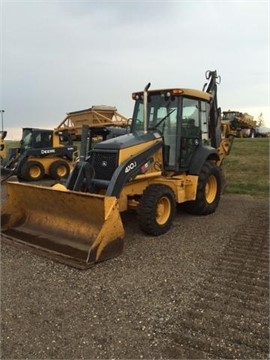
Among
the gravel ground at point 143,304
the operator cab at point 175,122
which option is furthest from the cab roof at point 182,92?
the gravel ground at point 143,304

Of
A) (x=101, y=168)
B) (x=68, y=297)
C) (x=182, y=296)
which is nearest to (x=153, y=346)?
(x=182, y=296)

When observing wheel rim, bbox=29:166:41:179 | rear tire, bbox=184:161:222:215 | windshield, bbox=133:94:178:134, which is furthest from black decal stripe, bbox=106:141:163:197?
wheel rim, bbox=29:166:41:179

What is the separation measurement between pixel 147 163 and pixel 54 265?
240 centimetres

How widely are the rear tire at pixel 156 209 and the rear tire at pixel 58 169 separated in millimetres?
8781

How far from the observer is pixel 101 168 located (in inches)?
248

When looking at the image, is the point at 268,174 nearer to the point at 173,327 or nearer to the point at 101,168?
the point at 101,168

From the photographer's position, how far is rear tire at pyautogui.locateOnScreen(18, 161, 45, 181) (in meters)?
13.6

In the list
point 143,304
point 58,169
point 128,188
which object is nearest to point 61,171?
point 58,169

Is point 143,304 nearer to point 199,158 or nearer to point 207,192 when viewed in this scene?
point 199,158

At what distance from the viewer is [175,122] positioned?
6914 millimetres

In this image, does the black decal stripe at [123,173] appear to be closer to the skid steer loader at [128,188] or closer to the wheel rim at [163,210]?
the skid steer loader at [128,188]

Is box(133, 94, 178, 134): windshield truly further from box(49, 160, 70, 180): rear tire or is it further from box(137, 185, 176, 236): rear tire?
box(49, 160, 70, 180): rear tire

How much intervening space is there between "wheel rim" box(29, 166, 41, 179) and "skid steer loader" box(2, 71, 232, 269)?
24.2ft

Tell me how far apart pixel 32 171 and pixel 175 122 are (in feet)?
27.2
